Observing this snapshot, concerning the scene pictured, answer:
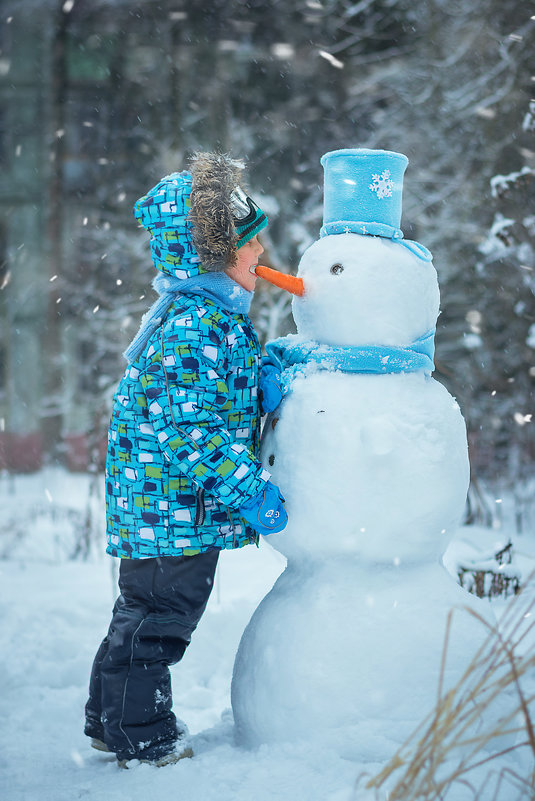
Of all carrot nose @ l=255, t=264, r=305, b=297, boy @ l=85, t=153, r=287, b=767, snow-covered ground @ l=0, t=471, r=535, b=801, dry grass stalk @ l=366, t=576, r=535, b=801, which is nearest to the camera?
dry grass stalk @ l=366, t=576, r=535, b=801

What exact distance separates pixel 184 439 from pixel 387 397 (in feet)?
1.97

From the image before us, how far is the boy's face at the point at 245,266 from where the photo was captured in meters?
2.27

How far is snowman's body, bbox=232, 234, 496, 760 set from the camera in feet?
6.61

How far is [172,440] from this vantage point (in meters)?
2.04

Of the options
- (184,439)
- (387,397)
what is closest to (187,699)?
(184,439)

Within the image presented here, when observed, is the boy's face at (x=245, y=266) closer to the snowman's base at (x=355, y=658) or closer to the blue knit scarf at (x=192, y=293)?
the blue knit scarf at (x=192, y=293)

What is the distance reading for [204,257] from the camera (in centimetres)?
215

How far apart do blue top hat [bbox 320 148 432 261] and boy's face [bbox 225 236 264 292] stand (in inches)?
10.1

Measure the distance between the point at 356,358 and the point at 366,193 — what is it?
20.4 inches

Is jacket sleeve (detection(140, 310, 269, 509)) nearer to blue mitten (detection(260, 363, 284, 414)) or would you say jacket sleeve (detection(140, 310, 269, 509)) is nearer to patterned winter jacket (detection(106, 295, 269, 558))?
patterned winter jacket (detection(106, 295, 269, 558))

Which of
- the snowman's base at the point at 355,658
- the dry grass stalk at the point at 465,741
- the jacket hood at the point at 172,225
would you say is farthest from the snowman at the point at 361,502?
the jacket hood at the point at 172,225

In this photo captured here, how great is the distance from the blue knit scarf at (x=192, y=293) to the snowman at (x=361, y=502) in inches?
5.3

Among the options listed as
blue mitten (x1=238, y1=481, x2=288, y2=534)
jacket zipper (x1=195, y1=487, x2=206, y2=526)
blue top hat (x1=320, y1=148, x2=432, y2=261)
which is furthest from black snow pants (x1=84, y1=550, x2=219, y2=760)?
blue top hat (x1=320, y1=148, x2=432, y2=261)

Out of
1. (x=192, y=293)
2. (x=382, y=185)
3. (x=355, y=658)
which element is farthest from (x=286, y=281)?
(x=355, y=658)
